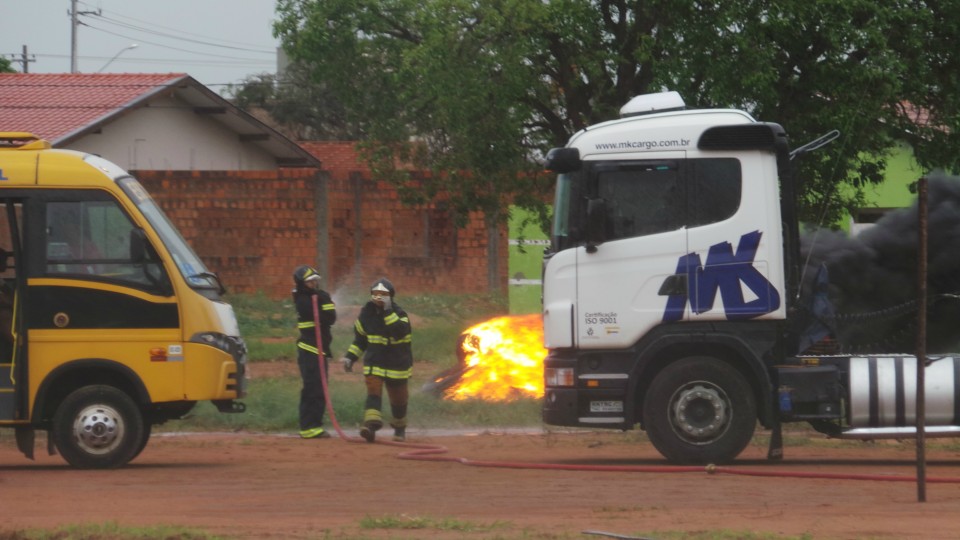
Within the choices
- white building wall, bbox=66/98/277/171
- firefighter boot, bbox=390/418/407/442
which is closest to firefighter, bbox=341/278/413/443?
firefighter boot, bbox=390/418/407/442

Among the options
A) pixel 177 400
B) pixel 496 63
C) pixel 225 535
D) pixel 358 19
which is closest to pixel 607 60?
pixel 496 63

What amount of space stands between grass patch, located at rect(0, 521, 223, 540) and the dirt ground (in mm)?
261

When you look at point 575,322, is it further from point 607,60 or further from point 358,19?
point 358,19

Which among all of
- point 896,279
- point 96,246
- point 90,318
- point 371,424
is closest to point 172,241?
point 96,246

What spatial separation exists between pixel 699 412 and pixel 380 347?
397 centimetres

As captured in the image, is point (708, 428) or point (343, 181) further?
point (343, 181)

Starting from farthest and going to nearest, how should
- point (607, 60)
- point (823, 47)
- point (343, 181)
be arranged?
point (343, 181)
point (607, 60)
point (823, 47)

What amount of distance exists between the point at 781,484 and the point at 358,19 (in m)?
11.9

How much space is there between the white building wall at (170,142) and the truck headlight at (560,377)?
2320cm

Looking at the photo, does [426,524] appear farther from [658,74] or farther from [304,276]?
[658,74]

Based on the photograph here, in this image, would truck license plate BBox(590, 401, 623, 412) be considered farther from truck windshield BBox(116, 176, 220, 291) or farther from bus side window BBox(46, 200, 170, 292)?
bus side window BBox(46, 200, 170, 292)

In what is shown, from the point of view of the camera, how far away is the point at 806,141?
17859 mm

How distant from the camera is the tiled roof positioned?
33.2 metres

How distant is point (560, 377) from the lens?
41.3 feet
